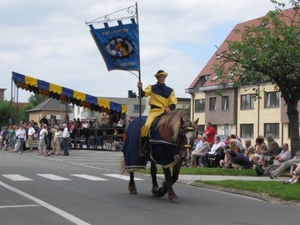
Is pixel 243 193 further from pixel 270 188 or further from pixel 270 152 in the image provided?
pixel 270 152

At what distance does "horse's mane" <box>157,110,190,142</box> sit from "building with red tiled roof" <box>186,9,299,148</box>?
41026 mm

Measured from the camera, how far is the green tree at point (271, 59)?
20.9 metres

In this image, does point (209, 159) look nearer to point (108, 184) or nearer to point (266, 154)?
point (266, 154)

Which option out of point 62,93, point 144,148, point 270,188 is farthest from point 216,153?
point 62,93

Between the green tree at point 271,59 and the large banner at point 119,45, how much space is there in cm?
616

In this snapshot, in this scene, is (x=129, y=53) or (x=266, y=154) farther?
(x=266, y=154)

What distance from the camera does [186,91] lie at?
7288 cm

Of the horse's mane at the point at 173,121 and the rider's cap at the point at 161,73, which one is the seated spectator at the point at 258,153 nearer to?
the rider's cap at the point at 161,73

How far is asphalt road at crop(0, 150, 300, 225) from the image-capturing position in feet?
33.9

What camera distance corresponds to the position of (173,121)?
1306 cm

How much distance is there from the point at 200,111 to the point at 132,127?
57631 millimetres

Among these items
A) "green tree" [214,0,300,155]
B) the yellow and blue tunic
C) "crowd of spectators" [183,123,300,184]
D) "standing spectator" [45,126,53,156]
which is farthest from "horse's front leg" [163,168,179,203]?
"standing spectator" [45,126,53,156]

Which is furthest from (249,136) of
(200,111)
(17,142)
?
(17,142)

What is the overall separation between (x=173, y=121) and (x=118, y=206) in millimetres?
2188
